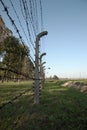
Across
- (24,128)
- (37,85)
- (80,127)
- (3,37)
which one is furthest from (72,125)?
(3,37)

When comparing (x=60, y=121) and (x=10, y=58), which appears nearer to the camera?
(x=60, y=121)

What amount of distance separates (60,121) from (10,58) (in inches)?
1534

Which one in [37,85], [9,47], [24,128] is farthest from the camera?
[9,47]

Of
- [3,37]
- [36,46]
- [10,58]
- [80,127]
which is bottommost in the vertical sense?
[80,127]

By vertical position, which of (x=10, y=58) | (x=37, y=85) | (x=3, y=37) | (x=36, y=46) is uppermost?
(x=3, y=37)

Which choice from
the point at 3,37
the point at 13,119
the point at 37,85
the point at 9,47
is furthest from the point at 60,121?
the point at 9,47

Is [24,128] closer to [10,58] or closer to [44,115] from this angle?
[44,115]

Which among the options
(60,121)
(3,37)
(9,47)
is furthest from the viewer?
(9,47)

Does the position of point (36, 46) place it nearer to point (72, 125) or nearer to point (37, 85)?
point (37, 85)

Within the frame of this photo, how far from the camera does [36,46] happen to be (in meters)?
14.9

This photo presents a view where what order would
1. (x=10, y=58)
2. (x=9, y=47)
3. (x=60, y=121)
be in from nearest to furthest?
(x=60, y=121) → (x=9, y=47) → (x=10, y=58)

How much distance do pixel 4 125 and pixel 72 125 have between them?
2.63 metres

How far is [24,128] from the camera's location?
24.6ft

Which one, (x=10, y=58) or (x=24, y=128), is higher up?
(x=10, y=58)
